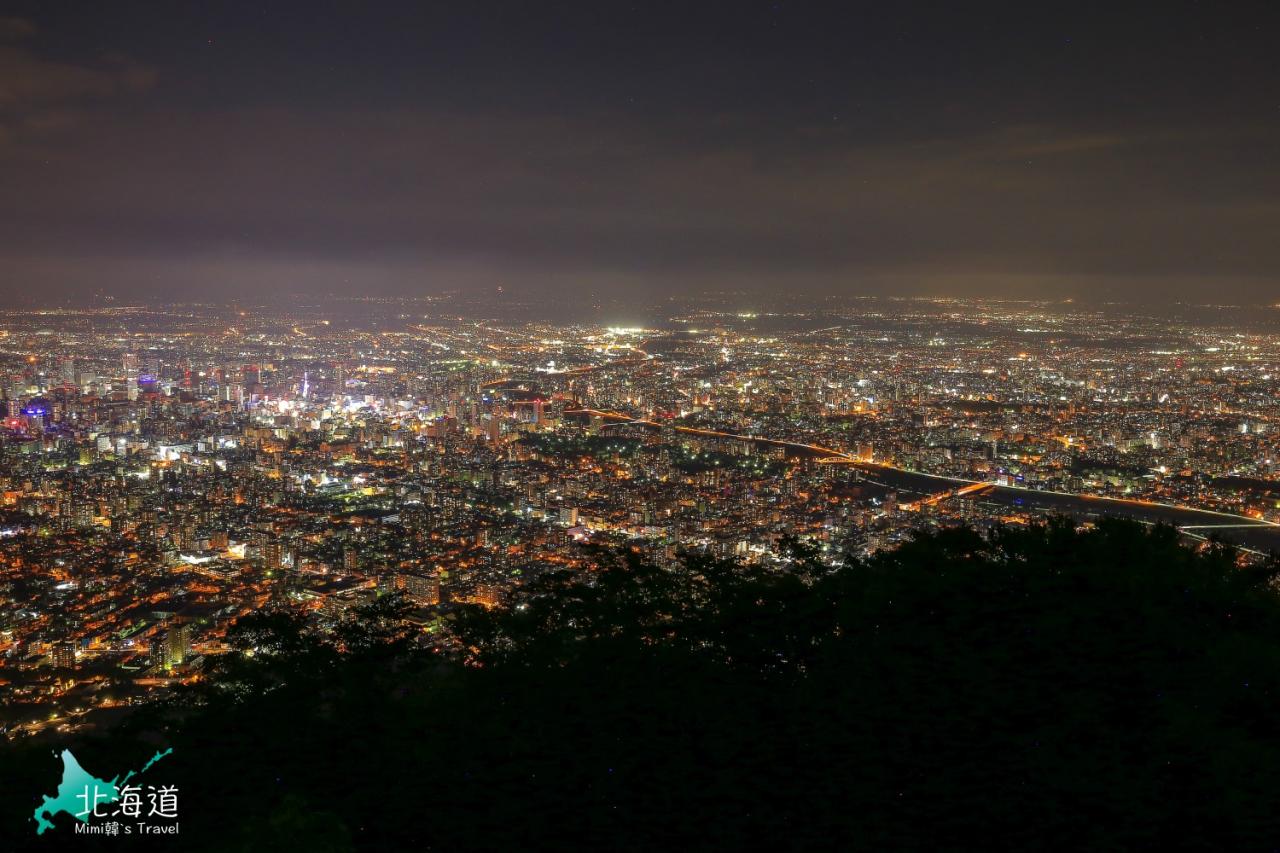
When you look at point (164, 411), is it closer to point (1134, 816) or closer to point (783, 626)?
point (783, 626)

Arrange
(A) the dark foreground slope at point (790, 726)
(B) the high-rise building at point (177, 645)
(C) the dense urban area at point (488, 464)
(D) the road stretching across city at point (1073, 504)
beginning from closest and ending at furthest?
(A) the dark foreground slope at point (790, 726), (B) the high-rise building at point (177, 645), (C) the dense urban area at point (488, 464), (D) the road stretching across city at point (1073, 504)

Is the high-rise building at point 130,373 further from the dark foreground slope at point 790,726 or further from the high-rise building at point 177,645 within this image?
the dark foreground slope at point 790,726

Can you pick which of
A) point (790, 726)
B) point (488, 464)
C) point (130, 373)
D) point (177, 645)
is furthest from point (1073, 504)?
point (130, 373)

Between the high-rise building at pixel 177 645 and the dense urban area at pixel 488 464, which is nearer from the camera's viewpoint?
the high-rise building at pixel 177 645

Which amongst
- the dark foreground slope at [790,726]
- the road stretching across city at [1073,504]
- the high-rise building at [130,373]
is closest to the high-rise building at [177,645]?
the dark foreground slope at [790,726]

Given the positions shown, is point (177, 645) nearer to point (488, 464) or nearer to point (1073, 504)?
point (488, 464)

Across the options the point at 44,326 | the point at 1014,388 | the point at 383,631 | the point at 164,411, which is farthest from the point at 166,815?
the point at 44,326

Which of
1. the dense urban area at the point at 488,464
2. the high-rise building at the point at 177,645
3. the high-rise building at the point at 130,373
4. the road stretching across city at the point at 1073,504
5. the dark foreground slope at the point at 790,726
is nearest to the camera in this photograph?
the dark foreground slope at the point at 790,726
